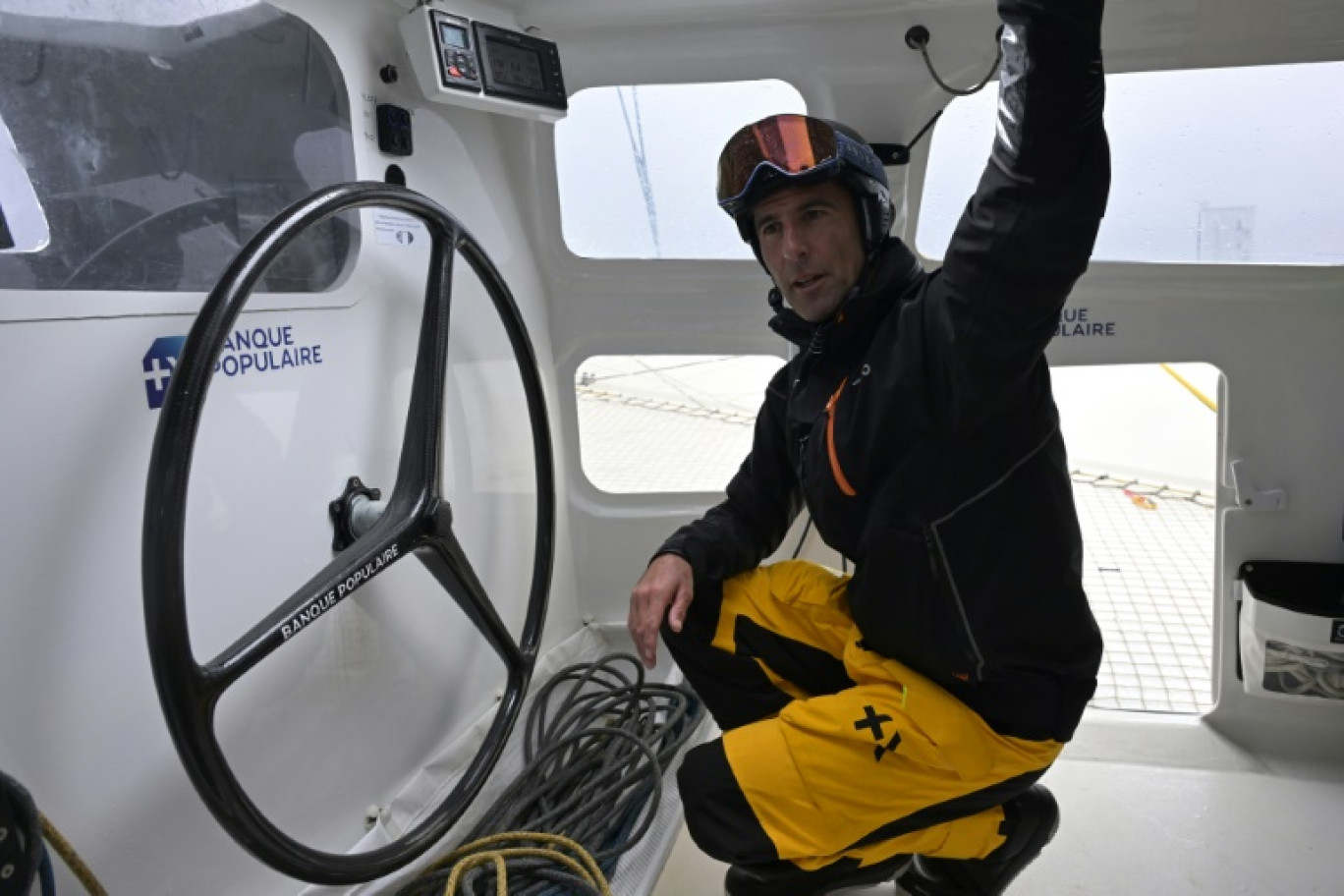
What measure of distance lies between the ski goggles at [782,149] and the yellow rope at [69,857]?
4.25 feet

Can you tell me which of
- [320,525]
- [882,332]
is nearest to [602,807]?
[320,525]

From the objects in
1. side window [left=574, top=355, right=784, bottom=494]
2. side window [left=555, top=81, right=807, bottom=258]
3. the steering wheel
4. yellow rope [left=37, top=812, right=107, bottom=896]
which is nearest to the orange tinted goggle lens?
the steering wheel

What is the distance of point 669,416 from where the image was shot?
496 cm

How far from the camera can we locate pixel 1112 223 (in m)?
2.23

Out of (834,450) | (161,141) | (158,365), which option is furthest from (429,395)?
Answer: (834,450)

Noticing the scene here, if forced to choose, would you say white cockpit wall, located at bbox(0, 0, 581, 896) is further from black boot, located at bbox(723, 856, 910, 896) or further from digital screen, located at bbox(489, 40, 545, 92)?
black boot, located at bbox(723, 856, 910, 896)

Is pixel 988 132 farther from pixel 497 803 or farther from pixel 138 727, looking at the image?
pixel 138 727

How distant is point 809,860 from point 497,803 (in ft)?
2.16

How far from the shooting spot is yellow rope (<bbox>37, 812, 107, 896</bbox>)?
3.40 feet

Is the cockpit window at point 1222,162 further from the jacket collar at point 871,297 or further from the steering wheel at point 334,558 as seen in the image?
the steering wheel at point 334,558

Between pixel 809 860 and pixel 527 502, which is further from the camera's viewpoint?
pixel 527 502

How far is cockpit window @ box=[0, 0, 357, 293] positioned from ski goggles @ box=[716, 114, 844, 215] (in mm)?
754

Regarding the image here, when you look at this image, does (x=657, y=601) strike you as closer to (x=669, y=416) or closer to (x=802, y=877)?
(x=802, y=877)

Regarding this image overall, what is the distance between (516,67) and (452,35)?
0.60ft
